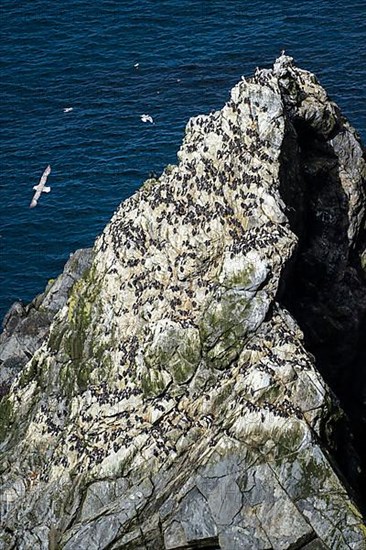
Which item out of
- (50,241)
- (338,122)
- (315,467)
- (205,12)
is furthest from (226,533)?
(205,12)

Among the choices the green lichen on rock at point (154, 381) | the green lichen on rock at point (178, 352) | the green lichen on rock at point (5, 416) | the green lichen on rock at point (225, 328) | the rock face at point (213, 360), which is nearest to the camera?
the rock face at point (213, 360)

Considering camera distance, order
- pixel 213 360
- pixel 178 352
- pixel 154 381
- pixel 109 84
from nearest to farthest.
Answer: pixel 213 360, pixel 178 352, pixel 154 381, pixel 109 84

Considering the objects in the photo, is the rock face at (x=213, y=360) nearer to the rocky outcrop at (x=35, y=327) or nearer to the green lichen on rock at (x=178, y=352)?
the green lichen on rock at (x=178, y=352)

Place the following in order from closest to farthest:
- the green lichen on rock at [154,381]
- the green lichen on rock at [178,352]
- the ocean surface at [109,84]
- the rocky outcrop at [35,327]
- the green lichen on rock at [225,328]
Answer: the green lichen on rock at [225,328], the green lichen on rock at [178,352], the green lichen on rock at [154,381], the rocky outcrop at [35,327], the ocean surface at [109,84]

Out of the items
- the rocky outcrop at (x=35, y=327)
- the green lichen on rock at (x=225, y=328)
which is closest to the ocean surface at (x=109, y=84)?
the rocky outcrop at (x=35, y=327)

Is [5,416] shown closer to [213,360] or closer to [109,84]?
[213,360]

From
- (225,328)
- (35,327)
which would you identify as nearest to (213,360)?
(225,328)

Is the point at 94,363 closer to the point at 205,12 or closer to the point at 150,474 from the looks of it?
the point at 150,474
